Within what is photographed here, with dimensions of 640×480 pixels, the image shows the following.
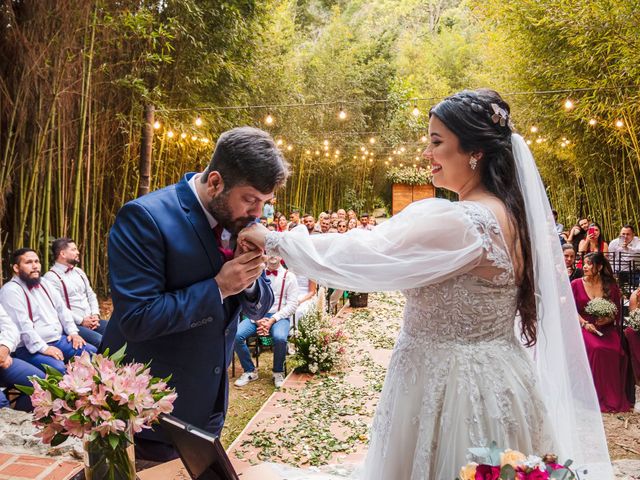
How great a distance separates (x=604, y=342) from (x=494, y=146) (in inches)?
152

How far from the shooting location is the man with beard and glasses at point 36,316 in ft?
13.1

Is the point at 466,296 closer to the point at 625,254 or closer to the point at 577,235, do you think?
the point at 625,254

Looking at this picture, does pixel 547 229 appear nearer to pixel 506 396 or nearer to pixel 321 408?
pixel 506 396

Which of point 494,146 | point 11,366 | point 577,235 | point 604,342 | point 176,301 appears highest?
point 577,235

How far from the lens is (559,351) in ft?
6.01

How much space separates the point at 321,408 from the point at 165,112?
458 cm

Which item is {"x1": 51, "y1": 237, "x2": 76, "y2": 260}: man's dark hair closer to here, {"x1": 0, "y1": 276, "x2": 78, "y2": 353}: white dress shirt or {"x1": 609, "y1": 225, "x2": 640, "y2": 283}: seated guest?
{"x1": 0, "y1": 276, "x2": 78, "y2": 353}: white dress shirt

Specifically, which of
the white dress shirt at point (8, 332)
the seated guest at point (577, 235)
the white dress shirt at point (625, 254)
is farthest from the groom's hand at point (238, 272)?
the seated guest at point (577, 235)

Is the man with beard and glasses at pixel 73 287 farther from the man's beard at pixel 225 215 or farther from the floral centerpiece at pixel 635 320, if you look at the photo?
the floral centerpiece at pixel 635 320

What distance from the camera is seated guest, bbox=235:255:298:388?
524 centimetres

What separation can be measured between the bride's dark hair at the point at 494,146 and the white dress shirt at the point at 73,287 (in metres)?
4.30

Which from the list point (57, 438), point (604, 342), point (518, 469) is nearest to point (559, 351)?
point (518, 469)

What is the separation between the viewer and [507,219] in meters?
1.66

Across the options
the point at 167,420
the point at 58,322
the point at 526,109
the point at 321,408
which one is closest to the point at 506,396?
the point at 167,420
